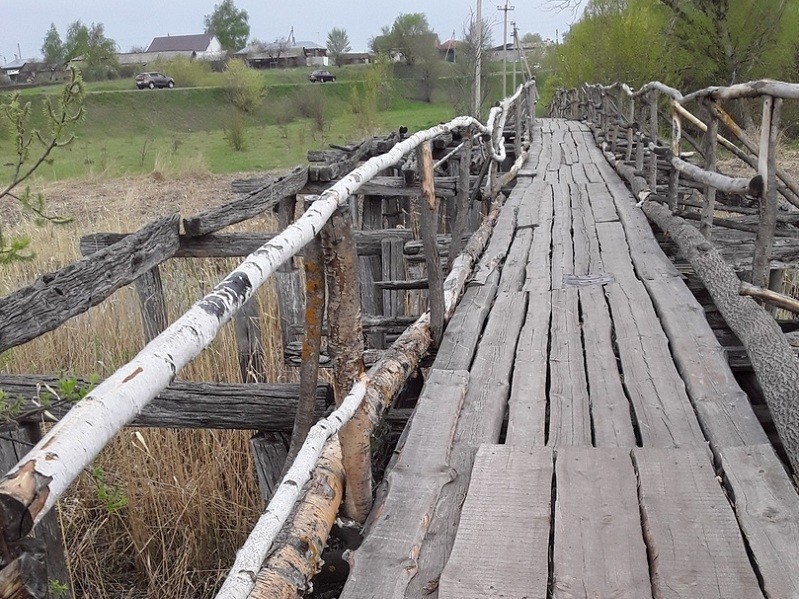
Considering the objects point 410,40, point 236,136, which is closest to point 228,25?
point 410,40

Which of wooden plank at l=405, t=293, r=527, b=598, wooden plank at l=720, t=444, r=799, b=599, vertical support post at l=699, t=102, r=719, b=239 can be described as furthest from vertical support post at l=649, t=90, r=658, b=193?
wooden plank at l=720, t=444, r=799, b=599

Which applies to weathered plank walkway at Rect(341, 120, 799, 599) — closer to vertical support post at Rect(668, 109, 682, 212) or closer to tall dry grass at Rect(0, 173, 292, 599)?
tall dry grass at Rect(0, 173, 292, 599)

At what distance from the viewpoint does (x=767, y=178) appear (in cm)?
327

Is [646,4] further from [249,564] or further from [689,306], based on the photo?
[249,564]

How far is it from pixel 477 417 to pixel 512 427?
0.14m

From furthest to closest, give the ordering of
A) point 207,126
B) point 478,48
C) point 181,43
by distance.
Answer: point 181,43, point 207,126, point 478,48

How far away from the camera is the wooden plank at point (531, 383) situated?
265 centimetres

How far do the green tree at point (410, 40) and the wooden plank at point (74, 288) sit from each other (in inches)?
2326

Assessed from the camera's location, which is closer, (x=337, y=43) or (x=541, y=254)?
(x=541, y=254)

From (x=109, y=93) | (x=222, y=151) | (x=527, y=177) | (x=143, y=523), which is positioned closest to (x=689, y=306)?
(x=143, y=523)

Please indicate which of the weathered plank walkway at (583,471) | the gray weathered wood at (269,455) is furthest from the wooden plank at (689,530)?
the gray weathered wood at (269,455)

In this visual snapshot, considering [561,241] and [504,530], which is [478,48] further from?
[504,530]

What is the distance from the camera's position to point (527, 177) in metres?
9.66

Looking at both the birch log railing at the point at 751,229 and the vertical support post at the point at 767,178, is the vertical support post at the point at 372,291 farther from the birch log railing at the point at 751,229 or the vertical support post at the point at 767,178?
the vertical support post at the point at 767,178
